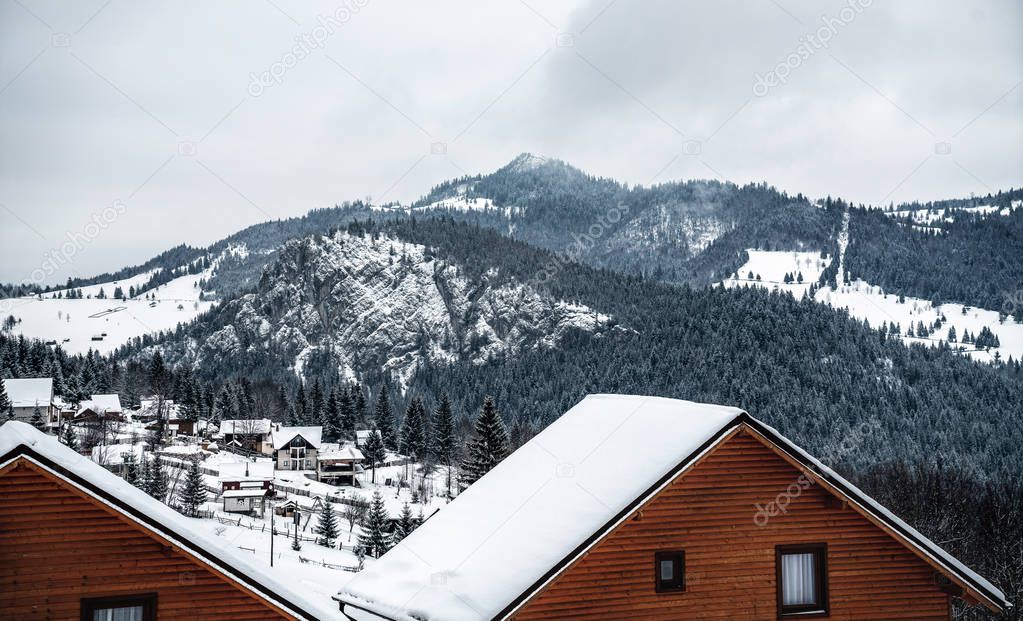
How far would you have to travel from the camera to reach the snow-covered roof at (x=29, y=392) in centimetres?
12550

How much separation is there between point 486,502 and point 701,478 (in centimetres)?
498

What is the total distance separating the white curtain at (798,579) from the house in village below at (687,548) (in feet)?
0.09

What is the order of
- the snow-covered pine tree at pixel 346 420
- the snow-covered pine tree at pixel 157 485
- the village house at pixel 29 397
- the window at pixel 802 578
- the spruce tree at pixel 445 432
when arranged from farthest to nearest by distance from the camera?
the snow-covered pine tree at pixel 346 420, the village house at pixel 29 397, the spruce tree at pixel 445 432, the snow-covered pine tree at pixel 157 485, the window at pixel 802 578

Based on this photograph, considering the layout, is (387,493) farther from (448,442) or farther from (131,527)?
(131,527)

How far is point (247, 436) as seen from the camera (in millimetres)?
145250

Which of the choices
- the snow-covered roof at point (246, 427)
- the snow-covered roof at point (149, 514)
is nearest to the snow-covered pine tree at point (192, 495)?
the snow-covered roof at point (246, 427)

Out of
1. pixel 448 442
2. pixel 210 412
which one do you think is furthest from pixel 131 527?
pixel 210 412

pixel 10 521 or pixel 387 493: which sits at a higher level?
pixel 10 521

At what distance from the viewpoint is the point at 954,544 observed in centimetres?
5941

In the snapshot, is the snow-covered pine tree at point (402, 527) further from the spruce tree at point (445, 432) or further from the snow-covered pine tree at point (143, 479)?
the spruce tree at point (445, 432)

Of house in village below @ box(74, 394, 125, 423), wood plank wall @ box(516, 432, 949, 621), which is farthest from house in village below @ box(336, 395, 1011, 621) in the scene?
house in village below @ box(74, 394, 125, 423)

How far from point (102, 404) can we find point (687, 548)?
142 metres

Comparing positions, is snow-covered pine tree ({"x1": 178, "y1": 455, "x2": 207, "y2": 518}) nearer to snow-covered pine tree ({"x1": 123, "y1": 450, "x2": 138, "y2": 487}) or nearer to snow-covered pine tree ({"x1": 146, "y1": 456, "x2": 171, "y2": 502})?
snow-covered pine tree ({"x1": 146, "y1": 456, "x2": 171, "y2": 502})

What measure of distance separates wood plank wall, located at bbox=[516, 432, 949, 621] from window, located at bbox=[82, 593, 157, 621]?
20.3ft
